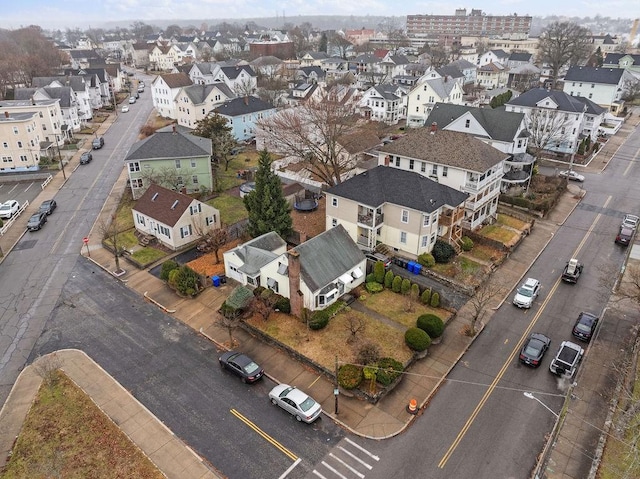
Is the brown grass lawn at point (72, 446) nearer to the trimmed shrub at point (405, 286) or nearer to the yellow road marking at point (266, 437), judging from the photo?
the yellow road marking at point (266, 437)

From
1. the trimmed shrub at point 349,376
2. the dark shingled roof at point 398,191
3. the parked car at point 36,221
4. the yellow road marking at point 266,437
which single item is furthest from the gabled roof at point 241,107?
the yellow road marking at point 266,437

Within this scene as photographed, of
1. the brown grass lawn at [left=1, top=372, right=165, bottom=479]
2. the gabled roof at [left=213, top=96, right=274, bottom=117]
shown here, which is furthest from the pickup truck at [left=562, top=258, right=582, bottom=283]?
the gabled roof at [left=213, top=96, right=274, bottom=117]

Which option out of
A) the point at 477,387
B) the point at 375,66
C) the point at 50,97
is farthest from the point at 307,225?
the point at 375,66

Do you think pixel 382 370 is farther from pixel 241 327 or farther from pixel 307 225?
pixel 307 225

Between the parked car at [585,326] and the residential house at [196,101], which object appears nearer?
the parked car at [585,326]

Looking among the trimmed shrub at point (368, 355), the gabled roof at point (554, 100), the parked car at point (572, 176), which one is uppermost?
the gabled roof at point (554, 100)

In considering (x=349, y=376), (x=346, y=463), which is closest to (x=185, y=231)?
(x=349, y=376)

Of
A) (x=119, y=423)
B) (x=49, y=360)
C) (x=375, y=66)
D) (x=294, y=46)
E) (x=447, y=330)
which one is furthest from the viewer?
(x=294, y=46)
